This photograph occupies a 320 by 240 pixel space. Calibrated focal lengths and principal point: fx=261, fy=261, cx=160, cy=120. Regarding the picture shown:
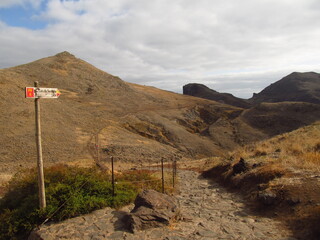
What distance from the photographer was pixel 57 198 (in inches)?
279

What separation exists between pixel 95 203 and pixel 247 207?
4434 mm

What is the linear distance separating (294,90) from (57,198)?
11518 centimetres

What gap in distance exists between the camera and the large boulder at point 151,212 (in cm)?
577

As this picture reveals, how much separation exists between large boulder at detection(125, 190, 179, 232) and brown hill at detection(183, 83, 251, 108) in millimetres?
79969

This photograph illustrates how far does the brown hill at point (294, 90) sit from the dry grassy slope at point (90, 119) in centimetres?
5857

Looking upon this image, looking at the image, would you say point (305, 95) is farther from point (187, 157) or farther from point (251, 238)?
point (251, 238)

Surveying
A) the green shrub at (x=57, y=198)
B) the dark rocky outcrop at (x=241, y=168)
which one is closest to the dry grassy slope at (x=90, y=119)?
the green shrub at (x=57, y=198)

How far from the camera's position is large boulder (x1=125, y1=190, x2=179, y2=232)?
5769 mm

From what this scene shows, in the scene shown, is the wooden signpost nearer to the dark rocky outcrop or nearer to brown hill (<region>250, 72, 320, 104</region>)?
the dark rocky outcrop

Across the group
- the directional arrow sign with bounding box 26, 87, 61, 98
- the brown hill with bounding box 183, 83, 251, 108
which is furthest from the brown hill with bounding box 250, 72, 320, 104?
the directional arrow sign with bounding box 26, 87, 61, 98

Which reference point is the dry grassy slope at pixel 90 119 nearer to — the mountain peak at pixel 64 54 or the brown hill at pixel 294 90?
the mountain peak at pixel 64 54

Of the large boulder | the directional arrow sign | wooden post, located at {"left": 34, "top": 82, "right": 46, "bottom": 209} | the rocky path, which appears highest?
the directional arrow sign

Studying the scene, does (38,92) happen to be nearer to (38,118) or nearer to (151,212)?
(38,118)

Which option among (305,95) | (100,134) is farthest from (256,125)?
(305,95)
